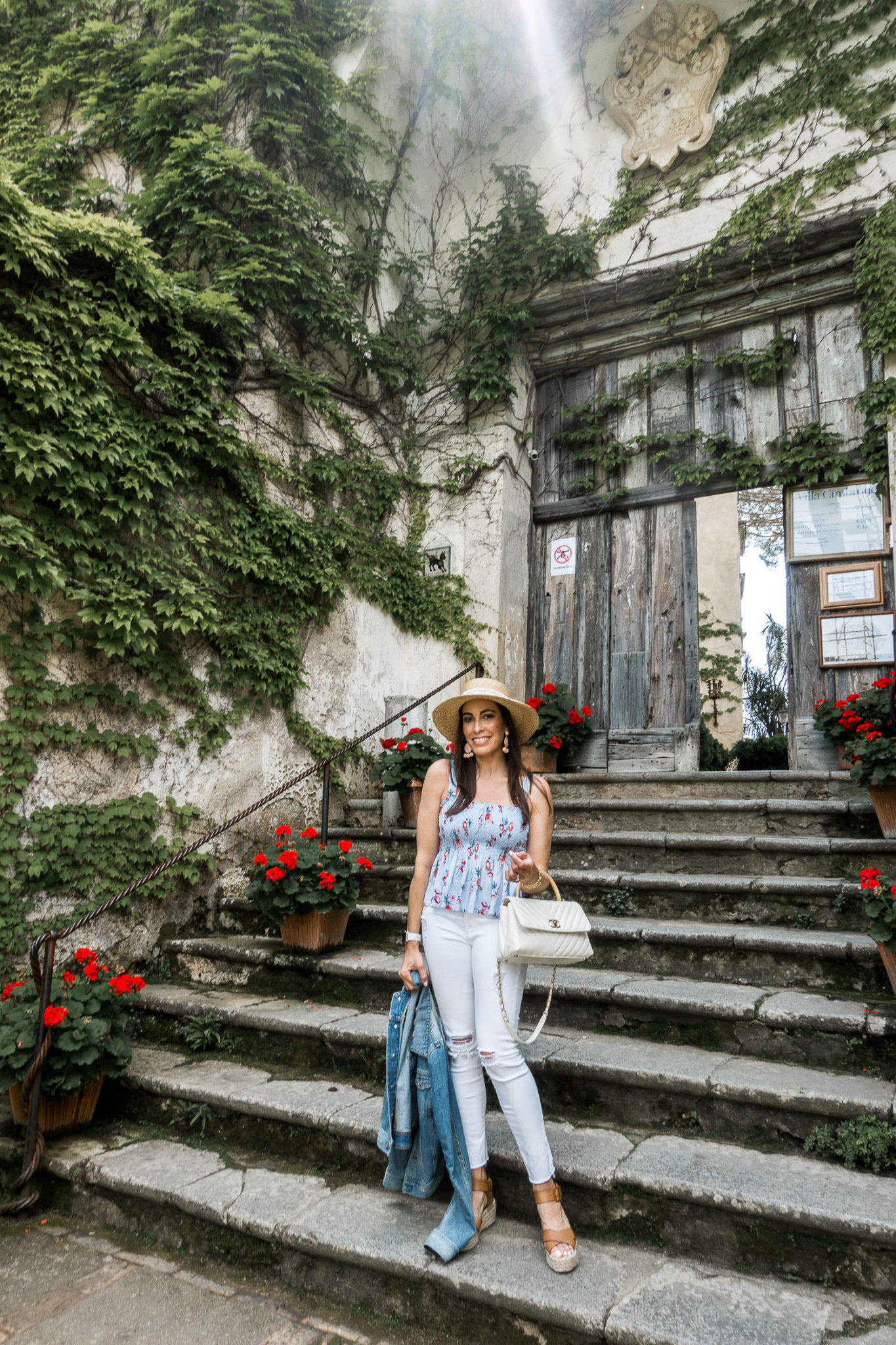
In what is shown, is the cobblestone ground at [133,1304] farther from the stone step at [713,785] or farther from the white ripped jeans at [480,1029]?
the stone step at [713,785]

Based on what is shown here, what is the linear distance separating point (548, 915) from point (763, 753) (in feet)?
23.9

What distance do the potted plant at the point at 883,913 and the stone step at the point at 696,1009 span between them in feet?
0.60

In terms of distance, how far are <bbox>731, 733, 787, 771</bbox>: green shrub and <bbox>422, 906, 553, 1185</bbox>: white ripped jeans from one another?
7001mm

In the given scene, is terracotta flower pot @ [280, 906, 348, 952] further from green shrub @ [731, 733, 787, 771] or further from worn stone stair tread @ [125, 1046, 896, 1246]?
green shrub @ [731, 733, 787, 771]

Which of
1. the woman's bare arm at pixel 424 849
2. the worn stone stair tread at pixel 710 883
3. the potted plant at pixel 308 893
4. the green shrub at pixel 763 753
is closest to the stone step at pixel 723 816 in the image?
the worn stone stair tread at pixel 710 883

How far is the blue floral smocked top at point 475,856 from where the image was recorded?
7.32 feet

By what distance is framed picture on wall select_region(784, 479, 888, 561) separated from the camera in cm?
525

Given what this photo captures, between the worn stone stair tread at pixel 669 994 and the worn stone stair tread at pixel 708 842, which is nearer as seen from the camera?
the worn stone stair tread at pixel 669 994

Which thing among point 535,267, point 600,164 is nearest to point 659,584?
point 535,267

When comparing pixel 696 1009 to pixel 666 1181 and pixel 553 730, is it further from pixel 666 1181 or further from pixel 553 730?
pixel 553 730

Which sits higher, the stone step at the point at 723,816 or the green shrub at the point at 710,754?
the green shrub at the point at 710,754

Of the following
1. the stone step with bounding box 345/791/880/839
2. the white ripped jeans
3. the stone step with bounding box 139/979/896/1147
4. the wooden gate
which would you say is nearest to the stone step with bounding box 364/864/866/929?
the stone step with bounding box 345/791/880/839

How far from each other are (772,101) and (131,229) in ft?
15.1

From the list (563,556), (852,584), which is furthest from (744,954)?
(563,556)
